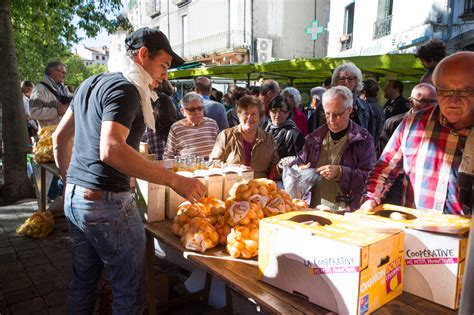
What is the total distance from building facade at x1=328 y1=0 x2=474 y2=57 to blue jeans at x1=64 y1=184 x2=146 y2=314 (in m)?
11.3

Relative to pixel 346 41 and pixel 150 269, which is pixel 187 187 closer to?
pixel 150 269

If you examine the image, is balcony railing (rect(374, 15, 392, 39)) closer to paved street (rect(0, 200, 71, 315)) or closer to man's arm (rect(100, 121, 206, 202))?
paved street (rect(0, 200, 71, 315))

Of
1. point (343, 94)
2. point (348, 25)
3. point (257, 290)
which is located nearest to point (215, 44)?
point (348, 25)

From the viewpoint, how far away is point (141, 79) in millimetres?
1785

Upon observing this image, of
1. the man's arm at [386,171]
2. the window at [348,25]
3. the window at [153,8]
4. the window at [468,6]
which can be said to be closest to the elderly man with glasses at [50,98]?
the man's arm at [386,171]

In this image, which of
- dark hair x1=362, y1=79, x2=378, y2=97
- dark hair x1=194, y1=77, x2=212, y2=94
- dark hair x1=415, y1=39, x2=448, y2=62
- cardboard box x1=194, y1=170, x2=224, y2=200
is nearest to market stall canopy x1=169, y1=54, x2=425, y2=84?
dark hair x1=362, y1=79, x2=378, y2=97

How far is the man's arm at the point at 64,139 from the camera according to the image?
2129 mm

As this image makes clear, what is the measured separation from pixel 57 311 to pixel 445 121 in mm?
2872

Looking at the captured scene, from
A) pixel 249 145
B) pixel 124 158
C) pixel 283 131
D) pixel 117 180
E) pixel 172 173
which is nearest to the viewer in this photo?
pixel 124 158

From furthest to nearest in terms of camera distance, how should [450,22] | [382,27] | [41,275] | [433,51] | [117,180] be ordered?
[382,27] < [450,22] < [433,51] < [41,275] < [117,180]

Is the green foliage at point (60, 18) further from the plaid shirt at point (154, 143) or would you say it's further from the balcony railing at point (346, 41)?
the balcony railing at point (346, 41)

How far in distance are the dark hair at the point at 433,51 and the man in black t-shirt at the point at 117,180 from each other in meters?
3.04

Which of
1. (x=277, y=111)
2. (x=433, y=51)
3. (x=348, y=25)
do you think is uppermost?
(x=348, y=25)

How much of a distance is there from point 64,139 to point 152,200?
0.63 m
